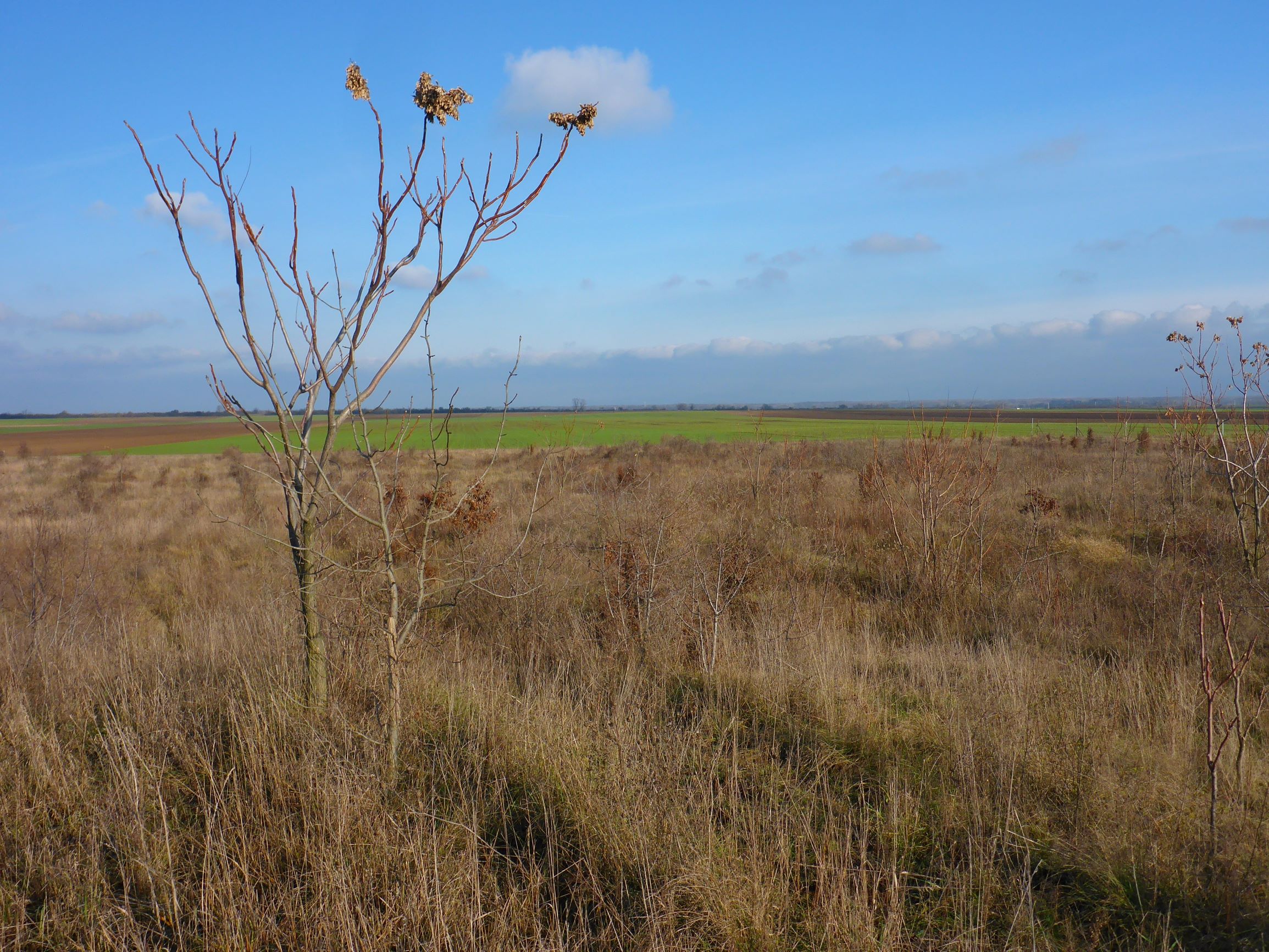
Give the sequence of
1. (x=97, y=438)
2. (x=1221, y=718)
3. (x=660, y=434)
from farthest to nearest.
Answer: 1. (x=97, y=438)
2. (x=660, y=434)
3. (x=1221, y=718)

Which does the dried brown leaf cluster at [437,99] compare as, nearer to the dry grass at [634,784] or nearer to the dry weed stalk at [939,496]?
the dry grass at [634,784]

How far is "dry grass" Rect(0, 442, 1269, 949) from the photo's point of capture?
7.63 feet

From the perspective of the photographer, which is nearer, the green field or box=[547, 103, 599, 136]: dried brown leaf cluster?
box=[547, 103, 599, 136]: dried brown leaf cluster

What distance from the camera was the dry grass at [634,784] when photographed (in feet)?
7.63

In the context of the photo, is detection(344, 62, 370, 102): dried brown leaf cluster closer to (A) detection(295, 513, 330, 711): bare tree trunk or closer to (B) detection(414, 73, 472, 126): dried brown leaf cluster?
(B) detection(414, 73, 472, 126): dried brown leaf cluster

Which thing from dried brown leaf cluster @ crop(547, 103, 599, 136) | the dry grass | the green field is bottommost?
the dry grass

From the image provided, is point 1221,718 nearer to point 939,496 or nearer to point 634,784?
point 634,784

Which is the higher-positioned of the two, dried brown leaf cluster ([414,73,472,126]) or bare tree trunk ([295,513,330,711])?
dried brown leaf cluster ([414,73,472,126])

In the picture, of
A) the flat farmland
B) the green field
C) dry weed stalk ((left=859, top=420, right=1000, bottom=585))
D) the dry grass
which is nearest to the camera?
the dry grass

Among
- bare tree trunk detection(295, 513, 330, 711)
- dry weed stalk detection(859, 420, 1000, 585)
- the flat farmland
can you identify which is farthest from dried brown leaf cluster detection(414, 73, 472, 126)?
the flat farmland

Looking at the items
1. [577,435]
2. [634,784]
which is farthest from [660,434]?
[634,784]

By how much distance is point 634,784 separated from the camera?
296cm

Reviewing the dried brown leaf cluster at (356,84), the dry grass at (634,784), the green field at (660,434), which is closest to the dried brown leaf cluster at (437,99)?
the dried brown leaf cluster at (356,84)

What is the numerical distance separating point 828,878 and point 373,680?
252 centimetres
